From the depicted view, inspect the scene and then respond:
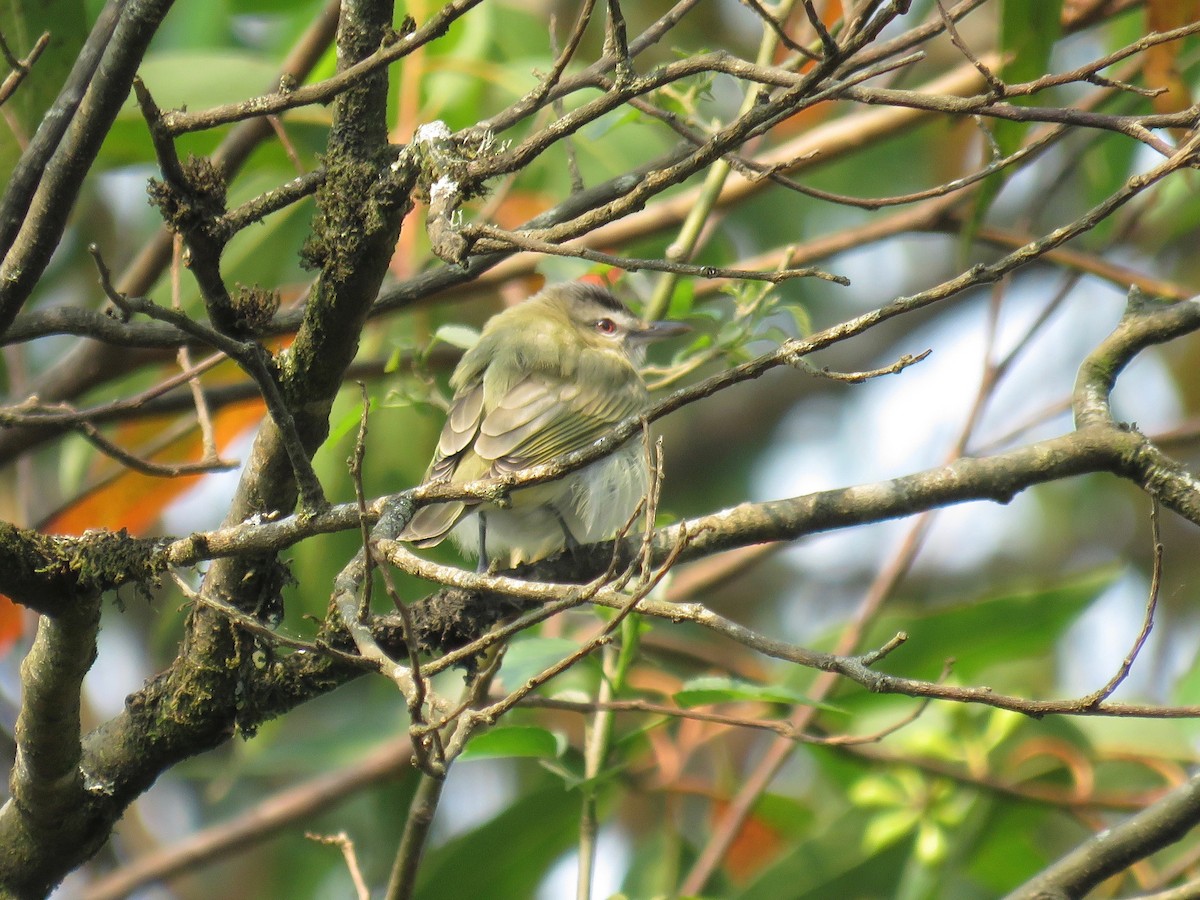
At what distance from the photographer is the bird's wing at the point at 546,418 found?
4.15 m

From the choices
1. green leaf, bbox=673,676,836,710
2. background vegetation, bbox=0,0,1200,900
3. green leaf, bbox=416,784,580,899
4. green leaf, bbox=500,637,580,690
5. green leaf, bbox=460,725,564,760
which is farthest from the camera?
Result: green leaf, bbox=416,784,580,899

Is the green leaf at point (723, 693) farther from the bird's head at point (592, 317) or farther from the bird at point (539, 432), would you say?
the bird's head at point (592, 317)

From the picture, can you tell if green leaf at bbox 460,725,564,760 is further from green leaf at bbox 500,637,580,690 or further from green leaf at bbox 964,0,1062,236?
green leaf at bbox 964,0,1062,236

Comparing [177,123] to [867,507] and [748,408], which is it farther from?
[748,408]

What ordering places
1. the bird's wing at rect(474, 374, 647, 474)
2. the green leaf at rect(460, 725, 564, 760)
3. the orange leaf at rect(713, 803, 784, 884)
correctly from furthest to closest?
the orange leaf at rect(713, 803, 784, 884) < the bird's wing at rect(474, 374, 647, 474) < the green leaf at rect(460, 725, 564, 760)

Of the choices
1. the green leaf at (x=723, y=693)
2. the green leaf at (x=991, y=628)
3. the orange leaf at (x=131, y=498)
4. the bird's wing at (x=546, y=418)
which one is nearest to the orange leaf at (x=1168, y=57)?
the green leaf at (x=991, y=628)

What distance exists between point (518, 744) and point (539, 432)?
1.37 meters

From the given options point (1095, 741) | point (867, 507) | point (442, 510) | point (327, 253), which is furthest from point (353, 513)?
point (1095, 741)

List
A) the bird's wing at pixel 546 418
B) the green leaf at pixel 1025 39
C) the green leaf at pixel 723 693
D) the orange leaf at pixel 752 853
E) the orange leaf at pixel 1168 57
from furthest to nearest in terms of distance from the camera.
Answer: the orange leaf at pixel 752 853, the bird's wing at pixel 546 418, the orange leaf at pixel 1168 57, the green leaf at pixel 1025 39, the green leaf at pixel 723 693

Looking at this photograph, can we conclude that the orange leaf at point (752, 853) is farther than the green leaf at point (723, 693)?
Yes

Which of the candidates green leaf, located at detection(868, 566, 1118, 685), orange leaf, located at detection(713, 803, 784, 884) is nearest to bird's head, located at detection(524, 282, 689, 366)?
green leaf, located at detection(868, 566, 1118, 685)

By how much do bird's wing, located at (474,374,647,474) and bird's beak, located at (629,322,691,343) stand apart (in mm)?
193

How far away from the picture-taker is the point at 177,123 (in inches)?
81.2

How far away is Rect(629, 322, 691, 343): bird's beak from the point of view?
15.1ft
